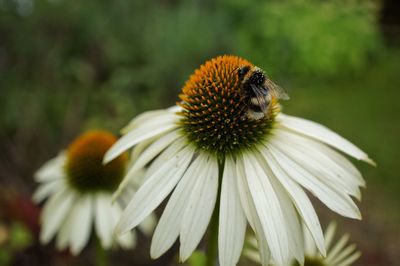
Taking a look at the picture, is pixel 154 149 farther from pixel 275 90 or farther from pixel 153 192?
pixel 275 90

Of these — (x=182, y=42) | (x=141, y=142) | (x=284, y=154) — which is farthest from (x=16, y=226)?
(x=182, y=42)

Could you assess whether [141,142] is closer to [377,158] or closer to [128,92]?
[128,92]

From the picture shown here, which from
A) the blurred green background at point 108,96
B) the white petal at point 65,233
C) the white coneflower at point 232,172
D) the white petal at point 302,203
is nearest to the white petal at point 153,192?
the white coneflower at point 232,172

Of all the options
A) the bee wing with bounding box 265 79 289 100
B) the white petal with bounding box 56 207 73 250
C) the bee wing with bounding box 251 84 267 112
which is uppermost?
the bee wing with bounding box 265 79 289 100

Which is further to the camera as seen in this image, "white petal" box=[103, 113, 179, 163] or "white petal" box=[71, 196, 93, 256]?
"white petal" box=[71, 196, 93, 256]

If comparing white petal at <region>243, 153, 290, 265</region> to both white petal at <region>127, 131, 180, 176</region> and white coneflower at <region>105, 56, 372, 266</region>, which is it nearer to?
white coneflower at <region>105, 56, 372, 266</region>

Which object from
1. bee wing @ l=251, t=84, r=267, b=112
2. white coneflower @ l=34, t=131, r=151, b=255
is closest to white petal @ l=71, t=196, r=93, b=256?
white coneflower @ l=34, t=131, r=151, b=255
